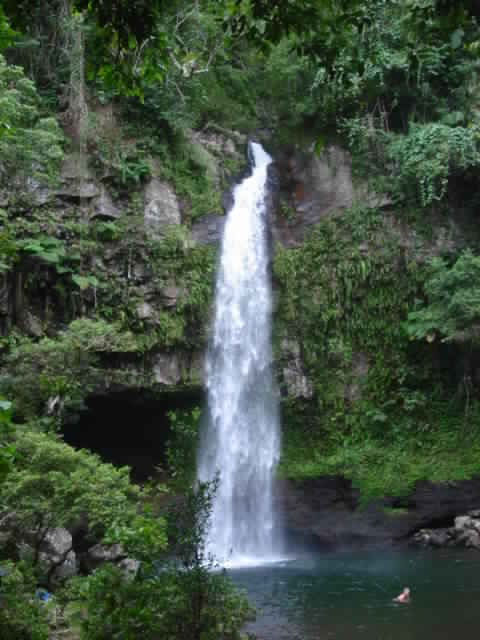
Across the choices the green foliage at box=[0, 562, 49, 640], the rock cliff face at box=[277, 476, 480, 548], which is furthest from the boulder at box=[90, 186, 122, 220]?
the green foliage at box=[0, 562, 49, 640]

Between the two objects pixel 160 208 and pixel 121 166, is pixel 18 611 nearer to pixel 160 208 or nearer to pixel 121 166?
pixel 160 208

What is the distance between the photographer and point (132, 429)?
16.7 m

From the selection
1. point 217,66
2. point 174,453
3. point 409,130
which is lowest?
point 174,453

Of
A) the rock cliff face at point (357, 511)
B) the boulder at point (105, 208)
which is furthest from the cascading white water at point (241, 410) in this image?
the boulder at point (105, 208)

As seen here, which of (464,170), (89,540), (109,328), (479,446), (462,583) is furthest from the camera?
(464,170)

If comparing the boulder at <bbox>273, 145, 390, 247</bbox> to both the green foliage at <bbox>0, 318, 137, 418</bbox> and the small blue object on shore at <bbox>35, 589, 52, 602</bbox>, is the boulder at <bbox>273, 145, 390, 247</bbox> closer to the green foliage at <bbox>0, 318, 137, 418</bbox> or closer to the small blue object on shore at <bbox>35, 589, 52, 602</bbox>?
the green foliage at <bbox>0, 318, 137, 418</bbox>

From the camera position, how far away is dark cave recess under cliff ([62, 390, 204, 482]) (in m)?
15.9

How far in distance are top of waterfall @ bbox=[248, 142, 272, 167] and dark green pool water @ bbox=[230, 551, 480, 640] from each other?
1281 centimetres

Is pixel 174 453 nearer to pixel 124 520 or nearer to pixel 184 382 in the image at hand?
pixel 124 520

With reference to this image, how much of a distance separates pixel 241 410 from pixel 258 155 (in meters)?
9.28

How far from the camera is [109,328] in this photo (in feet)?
41.7

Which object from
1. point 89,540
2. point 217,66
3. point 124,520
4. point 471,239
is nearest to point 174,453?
point 124,520

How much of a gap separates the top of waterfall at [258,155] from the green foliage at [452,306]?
744 cm

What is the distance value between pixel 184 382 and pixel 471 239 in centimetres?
923
